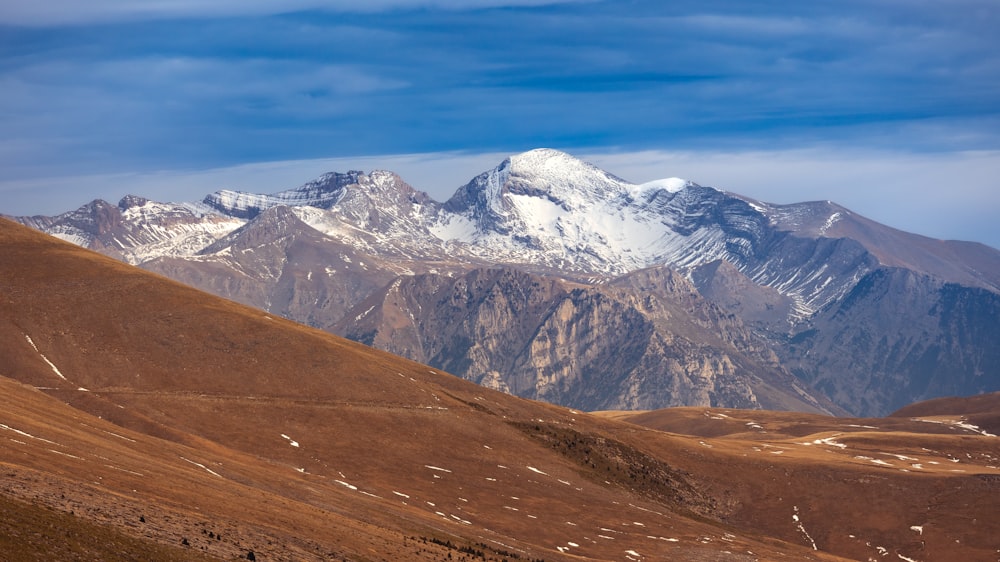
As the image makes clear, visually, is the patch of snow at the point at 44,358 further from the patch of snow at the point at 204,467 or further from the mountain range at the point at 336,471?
the patch of snow at the point at 204,467

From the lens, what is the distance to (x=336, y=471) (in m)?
140

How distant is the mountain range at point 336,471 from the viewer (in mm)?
82750

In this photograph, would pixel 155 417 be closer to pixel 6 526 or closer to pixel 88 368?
pixel 88 368

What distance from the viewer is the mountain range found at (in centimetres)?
8275

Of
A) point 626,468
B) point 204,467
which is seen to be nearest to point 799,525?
point 626,468

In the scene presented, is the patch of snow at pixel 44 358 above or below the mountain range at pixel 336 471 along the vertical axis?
above

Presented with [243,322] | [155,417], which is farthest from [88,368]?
[243,322]

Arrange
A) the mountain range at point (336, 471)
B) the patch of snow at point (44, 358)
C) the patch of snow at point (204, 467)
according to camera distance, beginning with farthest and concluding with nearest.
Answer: the patch of snow at point (44, 358)
the patch of snow at point (204, 467)
the mountain range at point (336, 471)

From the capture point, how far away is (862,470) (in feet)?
612

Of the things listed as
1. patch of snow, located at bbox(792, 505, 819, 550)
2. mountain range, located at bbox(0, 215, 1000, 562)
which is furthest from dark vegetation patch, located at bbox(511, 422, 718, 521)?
patch of snow, located at bbox(792, 505, 819, 550)

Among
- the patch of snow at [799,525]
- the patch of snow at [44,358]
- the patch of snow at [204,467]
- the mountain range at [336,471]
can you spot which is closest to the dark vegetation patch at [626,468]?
the mountain range at [336,471]

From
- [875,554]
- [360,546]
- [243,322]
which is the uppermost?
[243,322]

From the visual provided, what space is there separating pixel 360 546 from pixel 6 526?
106 feet

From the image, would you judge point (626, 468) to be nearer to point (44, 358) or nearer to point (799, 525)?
point (799, 525)
